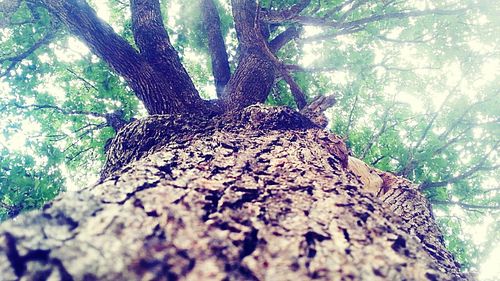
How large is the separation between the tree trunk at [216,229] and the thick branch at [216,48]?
344cm

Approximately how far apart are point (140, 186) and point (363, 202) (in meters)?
1.13

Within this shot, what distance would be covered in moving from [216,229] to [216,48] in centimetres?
487

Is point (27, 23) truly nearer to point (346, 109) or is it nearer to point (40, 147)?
point (40, 147)

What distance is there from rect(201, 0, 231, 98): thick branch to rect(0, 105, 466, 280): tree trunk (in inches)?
136

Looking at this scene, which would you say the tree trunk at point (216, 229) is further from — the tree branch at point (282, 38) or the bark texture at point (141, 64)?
the tree branch at point (282, 38)

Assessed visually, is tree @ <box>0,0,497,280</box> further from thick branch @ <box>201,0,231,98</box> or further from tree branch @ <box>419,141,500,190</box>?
tree branch @ <box>419,141,500,190</box>

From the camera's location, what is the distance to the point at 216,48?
5922mm

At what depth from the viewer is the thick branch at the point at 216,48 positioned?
5.63 meters

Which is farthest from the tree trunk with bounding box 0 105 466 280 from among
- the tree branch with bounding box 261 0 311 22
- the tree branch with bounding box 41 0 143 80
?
the tree branch with bounding box 261 0 311 22

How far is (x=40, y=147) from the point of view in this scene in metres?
5.50

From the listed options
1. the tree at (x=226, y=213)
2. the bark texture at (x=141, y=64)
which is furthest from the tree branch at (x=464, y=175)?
the bark texture at (x=141, y=64)

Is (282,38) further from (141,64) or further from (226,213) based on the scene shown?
(226,213)

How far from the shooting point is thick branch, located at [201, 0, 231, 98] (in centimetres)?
563

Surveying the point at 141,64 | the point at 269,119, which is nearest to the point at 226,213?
the point at 269,119
